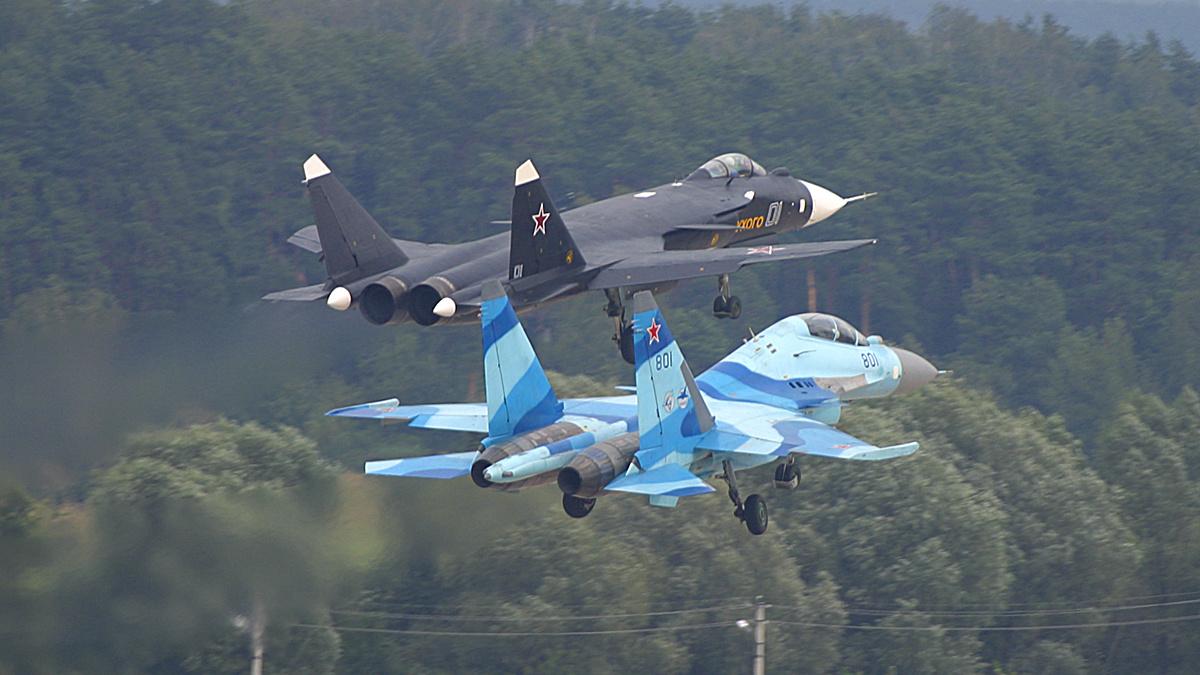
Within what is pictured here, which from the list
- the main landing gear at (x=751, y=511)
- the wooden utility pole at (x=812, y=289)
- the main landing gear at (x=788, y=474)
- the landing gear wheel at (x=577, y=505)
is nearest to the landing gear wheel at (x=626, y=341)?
the main landing gear at (x=788, y=474)

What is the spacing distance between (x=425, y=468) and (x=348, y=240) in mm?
3361

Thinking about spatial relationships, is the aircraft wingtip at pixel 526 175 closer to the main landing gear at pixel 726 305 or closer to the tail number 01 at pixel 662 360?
the tail number 01 at pixel 662 360

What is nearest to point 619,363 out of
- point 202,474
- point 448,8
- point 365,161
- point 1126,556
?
point 365,161

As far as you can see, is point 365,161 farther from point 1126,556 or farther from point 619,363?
point 1126,556

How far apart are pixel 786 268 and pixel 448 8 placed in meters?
39.6

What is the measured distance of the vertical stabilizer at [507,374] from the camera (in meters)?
27.9

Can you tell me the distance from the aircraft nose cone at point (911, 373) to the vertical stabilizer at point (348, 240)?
8.10 m

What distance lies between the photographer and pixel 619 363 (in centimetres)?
7388

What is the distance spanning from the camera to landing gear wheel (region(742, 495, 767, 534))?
28641 millimetres

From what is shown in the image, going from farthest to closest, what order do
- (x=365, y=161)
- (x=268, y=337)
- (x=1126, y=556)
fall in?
1. (x=365, y=161)
2. (x=1126, y=556)
3. (x=268, y=337)

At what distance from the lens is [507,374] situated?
2819cm

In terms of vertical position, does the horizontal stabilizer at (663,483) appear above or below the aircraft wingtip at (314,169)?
below

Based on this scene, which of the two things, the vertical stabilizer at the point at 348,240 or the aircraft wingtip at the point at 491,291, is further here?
the vertical stabilizer at the point at 348,240

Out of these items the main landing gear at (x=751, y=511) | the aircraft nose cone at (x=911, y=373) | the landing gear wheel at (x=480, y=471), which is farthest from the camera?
the aircraft nose cone at (x=911, y=373)
